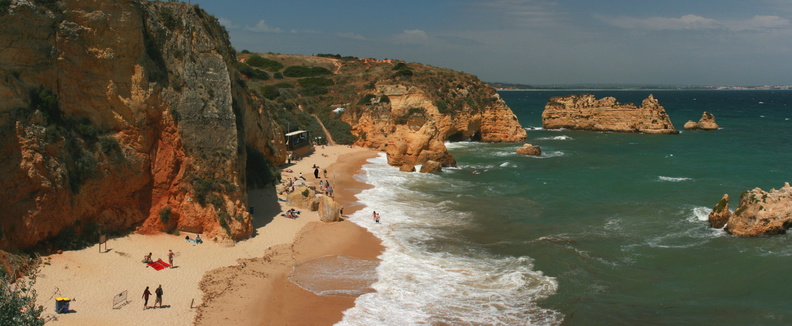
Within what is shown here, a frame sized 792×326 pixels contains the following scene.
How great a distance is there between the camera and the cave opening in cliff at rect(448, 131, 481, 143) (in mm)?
58316

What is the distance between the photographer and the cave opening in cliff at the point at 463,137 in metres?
58.3

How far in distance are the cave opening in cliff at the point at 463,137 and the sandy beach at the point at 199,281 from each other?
3782 cm

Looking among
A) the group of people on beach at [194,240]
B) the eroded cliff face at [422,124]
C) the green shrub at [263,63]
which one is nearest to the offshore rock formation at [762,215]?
the eroded cliff face at [422,124]

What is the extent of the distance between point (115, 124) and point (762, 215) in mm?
24481

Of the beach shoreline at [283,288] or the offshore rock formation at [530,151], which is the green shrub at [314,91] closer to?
the offshore rock formation at [530,151]

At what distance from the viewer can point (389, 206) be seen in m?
27.4

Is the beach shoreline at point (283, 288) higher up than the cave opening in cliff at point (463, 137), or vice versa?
the cave opening in cliff at point (463, 137)

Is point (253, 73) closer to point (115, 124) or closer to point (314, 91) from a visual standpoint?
point (314, 91)

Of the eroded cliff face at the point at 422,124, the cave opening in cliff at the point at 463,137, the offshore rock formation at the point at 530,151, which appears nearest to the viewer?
the eroded cliff face at the point at 422,124

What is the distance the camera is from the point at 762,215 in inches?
845

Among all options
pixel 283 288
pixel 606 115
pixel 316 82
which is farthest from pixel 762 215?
pixel 316 82

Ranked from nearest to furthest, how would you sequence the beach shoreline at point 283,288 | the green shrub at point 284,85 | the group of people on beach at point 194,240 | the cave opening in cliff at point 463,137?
1. the beach shoreline at point 283,288
2. the group of people on beach at point 194,240
3. the cave opening in cliff at point 463,137
4. the green shrub at point 284,85

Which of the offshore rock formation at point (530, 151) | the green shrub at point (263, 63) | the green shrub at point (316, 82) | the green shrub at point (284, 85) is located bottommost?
the offshore rock formation at point (530, 151)

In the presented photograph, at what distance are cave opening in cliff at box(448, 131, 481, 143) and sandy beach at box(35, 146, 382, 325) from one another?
3782 centimetres
